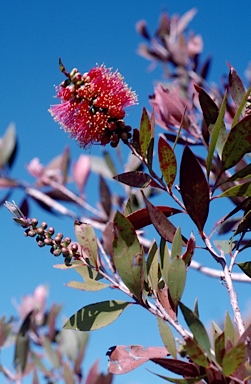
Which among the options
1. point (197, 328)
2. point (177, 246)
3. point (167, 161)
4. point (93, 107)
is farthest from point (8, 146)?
point (197, 328)

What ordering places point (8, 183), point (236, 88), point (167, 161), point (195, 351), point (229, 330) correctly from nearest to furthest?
1. point (195, 351)
2. point (229, 330)
3. point (167, 161)
4. point (236, 88)
5. point (8, 183)

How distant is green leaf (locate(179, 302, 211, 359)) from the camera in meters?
0.61

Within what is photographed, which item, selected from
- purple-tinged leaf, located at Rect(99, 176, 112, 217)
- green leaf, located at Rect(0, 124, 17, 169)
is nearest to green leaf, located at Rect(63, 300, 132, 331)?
purple-tinged leaf, located at Rect(99, 176, 112, 217)

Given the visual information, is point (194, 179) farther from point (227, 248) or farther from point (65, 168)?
point (65, 168)

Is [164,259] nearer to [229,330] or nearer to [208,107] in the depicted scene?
[229,330]

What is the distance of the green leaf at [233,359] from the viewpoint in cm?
57

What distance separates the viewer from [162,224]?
786 mm

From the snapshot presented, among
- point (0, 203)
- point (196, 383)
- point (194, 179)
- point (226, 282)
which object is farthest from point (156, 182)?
point (0, 203)

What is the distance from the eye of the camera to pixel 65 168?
2.53m

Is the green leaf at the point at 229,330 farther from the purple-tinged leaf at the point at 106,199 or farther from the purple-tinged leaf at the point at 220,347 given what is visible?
the purple-tinged leaf at the point at 106,199

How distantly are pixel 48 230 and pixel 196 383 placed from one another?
0.99ft

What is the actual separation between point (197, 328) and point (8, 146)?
2.23 meters

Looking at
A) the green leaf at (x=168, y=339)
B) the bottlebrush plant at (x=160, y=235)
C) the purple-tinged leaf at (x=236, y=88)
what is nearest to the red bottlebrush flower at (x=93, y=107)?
the bottlebrush plant at (x=160, y=235)

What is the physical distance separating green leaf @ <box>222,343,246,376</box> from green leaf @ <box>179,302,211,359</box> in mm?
28
